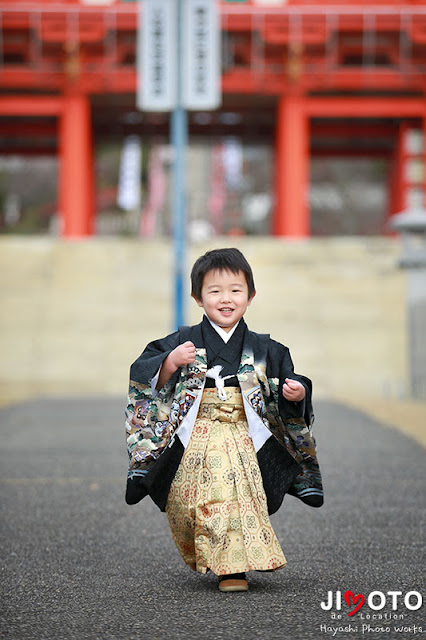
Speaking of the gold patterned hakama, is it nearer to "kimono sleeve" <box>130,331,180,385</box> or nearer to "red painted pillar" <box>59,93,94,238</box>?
"kimono sleeve" <box>130,331,180,385</box>

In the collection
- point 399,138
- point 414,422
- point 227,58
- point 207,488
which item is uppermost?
point 227,58

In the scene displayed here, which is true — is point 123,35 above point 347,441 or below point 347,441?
above

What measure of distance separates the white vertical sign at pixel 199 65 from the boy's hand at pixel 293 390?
37.7 ft

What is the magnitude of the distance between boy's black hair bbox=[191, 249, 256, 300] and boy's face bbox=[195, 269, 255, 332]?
16 millimetres

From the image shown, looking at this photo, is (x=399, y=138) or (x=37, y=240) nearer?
(x=37, y=240)

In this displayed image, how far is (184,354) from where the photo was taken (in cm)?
371

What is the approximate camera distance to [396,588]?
3650mm

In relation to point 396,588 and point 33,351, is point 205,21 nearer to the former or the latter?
point 33,351

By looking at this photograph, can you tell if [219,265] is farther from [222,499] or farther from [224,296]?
[222,499]

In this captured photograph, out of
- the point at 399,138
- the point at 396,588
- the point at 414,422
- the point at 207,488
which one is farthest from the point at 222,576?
the point at 399,138

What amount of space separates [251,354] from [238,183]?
132 ft

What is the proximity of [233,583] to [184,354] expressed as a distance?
844 mm

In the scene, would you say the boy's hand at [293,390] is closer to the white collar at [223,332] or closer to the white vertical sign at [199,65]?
the white collar at [223,332]

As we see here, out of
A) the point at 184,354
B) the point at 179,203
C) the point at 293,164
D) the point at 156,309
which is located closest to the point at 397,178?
the point at 293,164
